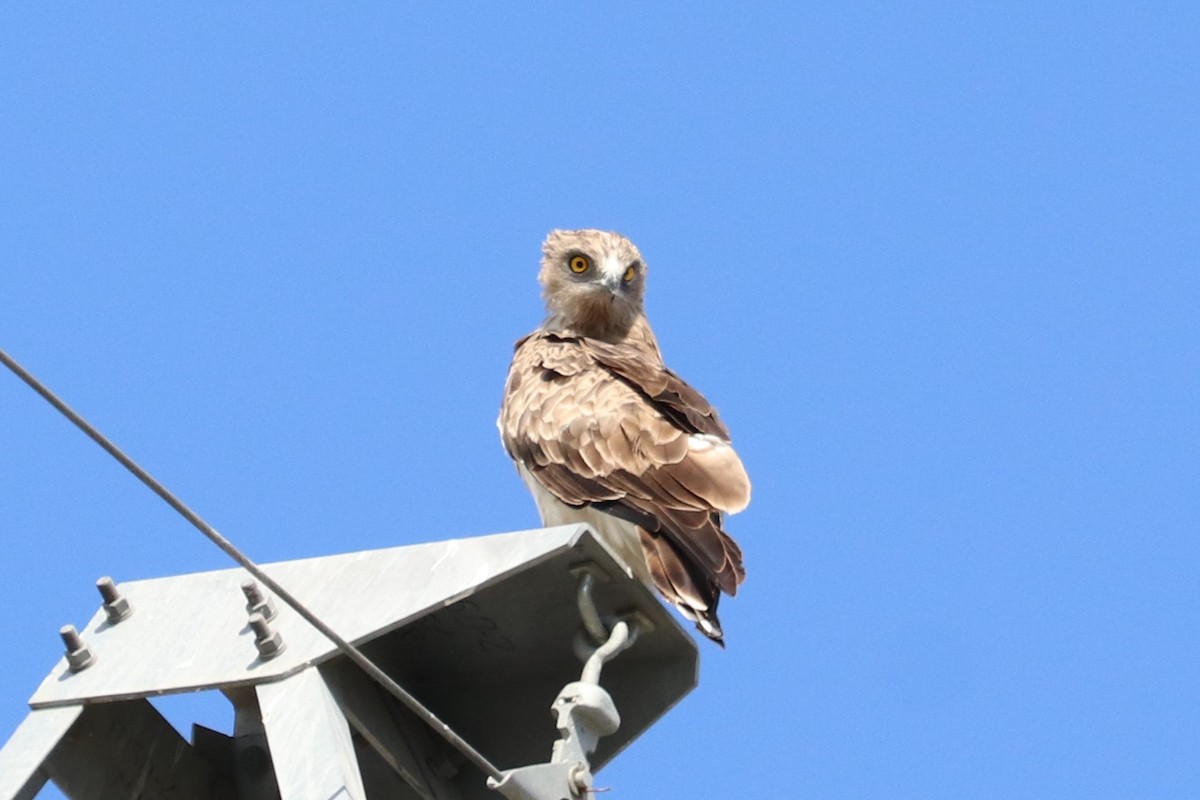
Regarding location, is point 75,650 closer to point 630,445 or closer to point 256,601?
point 256,601

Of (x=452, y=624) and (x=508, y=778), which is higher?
(x=452, y=624)

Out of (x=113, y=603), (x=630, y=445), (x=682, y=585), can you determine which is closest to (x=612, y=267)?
(x=630, y=445)

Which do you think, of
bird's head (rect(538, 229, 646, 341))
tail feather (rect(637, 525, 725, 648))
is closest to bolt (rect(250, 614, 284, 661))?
tail feather (rect(637, 525, 725, 648))

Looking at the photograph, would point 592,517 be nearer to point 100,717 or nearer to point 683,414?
point 683,414

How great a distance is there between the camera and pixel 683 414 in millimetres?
8242

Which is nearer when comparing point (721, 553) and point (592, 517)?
point (721, 553)

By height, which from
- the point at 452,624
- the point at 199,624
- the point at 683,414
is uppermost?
the point at 683,414

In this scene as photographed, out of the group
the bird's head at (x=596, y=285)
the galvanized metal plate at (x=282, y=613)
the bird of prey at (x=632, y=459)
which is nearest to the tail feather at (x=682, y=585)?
the bird of prey at (x=632, y=459)

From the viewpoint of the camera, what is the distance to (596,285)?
10.3 meters

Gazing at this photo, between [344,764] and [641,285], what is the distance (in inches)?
248

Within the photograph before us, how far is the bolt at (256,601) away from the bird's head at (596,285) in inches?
214

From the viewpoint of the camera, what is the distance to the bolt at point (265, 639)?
4930 millimetres

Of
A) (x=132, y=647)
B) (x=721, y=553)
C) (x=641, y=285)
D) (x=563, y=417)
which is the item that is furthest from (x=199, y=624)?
(x=641, y=285)

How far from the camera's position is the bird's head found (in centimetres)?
1034
